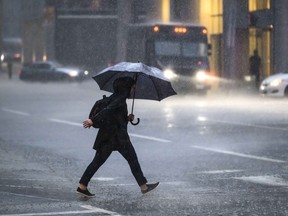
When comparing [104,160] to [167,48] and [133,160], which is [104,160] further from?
[167,48]

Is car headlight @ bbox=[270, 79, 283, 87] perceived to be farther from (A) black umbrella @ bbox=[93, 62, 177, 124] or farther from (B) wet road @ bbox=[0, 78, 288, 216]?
(A) black umbrella @ bbox=[93, 62, 177, 124]

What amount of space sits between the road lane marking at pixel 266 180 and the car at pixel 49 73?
46199 mm

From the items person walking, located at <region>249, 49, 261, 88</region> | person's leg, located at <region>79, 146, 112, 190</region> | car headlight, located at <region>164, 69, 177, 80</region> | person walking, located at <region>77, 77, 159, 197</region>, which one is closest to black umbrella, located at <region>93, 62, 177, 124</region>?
person walking, located at <region>77, 77, 159, 197</region>

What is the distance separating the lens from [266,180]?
1299 centimetres

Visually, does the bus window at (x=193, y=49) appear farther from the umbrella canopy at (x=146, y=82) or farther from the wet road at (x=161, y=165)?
the umbrella canopy at (x=146, y=82)

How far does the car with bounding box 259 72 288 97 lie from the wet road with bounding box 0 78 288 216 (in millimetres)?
7371

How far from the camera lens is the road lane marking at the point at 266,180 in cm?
1263

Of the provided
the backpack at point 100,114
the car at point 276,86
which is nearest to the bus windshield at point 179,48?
the car at point 276,86

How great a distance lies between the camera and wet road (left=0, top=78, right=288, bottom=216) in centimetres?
1069

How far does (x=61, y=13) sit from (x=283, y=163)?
2804 inches

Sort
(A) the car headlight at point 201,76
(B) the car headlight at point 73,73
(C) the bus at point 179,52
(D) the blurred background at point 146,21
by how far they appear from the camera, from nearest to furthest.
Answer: (C) the bus at point 179,52
(A) the car headlight at point 201,76
(D) the blurred background at point 146,21
(B) the car headlight at point 73,73

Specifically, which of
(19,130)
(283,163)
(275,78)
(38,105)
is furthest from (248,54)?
(283,163)

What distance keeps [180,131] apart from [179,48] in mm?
18026

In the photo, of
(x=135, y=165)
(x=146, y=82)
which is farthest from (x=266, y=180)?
(x=146, y=82)
